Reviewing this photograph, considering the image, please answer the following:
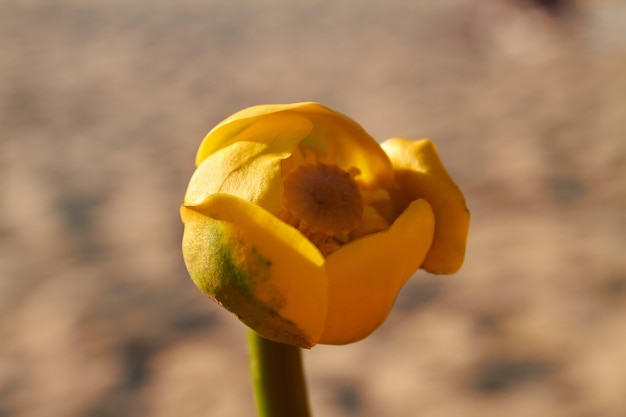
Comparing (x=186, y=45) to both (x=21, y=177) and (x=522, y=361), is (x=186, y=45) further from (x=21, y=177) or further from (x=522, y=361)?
(x=522, y=361)

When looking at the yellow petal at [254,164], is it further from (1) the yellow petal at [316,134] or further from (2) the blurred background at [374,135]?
(2) the blurred background at [374,135]

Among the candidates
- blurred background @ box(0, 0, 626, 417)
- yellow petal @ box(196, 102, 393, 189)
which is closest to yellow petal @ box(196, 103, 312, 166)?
yellow petal @ box(196, 102, 393, 189)

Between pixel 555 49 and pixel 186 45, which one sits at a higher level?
pixel 186 45

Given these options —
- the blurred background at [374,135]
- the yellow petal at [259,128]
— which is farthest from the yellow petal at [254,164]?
the blurred background at [374,135]

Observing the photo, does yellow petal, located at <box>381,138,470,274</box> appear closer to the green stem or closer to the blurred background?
the green stem

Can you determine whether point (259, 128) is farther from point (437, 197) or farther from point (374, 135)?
point (374, 135)

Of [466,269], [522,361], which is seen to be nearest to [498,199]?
[466,269]

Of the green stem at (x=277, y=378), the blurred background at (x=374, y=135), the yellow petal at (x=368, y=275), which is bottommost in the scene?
the green stem at (x=277, y=378)
